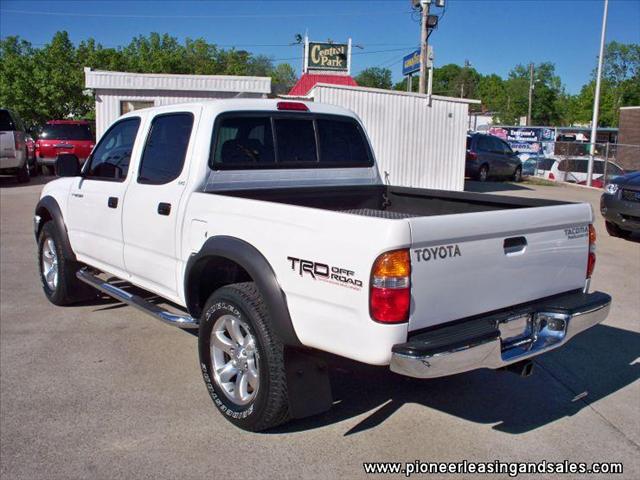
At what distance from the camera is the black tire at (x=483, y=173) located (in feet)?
81.2

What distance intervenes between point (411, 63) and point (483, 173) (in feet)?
17.0

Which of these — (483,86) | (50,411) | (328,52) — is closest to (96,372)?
(50,411)

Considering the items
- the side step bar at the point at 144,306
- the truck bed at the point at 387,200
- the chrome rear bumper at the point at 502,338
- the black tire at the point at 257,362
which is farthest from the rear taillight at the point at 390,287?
the side step bar at the point at 144,306

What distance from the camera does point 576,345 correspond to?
5.80 m

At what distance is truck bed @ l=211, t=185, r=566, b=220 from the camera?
188 inches

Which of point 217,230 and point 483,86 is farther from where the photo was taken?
point 483,86

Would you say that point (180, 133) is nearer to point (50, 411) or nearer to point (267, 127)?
point (267, 127)

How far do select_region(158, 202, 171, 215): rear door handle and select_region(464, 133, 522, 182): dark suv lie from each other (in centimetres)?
2090

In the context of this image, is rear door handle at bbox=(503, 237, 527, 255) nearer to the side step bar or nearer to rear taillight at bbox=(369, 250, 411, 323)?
rear taillight at bbox=(369, 250, 411, 323)

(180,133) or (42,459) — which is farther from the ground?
(180,133)

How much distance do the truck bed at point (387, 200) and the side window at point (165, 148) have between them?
484 millimetres

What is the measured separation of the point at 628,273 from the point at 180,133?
265 inches

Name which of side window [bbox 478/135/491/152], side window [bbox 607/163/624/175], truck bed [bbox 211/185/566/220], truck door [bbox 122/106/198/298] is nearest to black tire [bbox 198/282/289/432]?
truck door [bbox 122/106/198/298]

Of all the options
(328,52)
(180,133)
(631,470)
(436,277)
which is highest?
(328,52)
